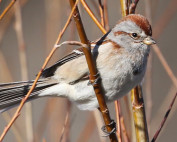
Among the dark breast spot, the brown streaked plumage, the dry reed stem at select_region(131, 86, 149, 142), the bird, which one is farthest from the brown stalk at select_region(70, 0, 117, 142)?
the brown streaked plumage

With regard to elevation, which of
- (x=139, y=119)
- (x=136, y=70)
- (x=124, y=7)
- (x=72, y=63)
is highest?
(x=124, y=7)

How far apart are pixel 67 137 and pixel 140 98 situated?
1.70 feet

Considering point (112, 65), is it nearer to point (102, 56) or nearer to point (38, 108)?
point (102, 56)

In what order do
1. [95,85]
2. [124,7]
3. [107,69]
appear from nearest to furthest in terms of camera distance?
1. [95,85]
2. [124,7]
3. [107,69]

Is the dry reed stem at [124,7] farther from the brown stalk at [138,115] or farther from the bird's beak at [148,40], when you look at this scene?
the bird's beak at [148,40]

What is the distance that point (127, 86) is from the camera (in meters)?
2.50

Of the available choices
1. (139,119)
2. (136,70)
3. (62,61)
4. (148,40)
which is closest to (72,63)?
(62,61)

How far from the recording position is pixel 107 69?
2.46 metres

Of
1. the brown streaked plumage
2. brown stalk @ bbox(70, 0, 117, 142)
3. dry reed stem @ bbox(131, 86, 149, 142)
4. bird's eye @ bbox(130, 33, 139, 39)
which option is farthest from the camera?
bird's eye @ bbox(130, 33, 139, 39)

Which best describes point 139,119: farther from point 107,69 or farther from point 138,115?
point 107,69

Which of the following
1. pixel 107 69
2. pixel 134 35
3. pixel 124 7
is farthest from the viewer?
pixel 134 35

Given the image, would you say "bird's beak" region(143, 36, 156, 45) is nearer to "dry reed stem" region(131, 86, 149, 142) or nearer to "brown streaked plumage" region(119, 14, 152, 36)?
"brown streaked plumage" region(119, 14, 152, 36)

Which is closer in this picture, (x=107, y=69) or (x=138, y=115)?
(x=138, y=115)

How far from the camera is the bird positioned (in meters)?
2.49
